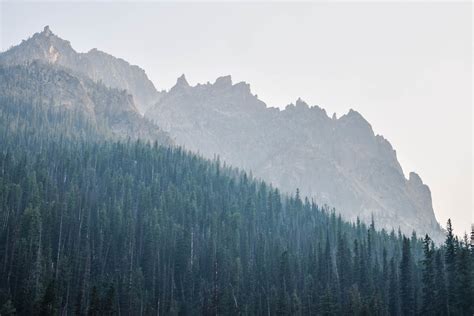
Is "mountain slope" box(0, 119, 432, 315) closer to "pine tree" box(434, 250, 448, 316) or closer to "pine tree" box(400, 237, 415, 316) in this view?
"pine tree" box(400, 237, 415, 316)

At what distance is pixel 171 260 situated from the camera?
14025cm

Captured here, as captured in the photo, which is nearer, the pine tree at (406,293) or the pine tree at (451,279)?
the pine tree at (451,279)

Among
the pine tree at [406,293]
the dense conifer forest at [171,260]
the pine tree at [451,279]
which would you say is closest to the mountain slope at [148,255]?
the dense conifer forest at [171,260]

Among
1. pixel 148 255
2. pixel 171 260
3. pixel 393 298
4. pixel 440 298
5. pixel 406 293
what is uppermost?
pixel 148 255

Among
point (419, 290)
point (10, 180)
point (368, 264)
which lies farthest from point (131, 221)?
point (419, 290)

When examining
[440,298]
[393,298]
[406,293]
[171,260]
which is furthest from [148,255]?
[440,298]

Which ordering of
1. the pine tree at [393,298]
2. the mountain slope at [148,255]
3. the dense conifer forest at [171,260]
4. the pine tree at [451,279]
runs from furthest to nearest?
the pine tree at [393,298] → the mountain slope at [148,255] → the dense conifer forest at [171,260] → the pine tree at [451,279]

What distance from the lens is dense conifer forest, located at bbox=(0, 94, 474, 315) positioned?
10762 cm

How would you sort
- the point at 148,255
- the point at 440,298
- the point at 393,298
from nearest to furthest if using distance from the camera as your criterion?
the point at 440,298, the point at 393,298, the point at 148,255

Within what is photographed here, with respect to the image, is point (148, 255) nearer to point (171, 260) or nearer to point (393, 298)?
point (171, 260)

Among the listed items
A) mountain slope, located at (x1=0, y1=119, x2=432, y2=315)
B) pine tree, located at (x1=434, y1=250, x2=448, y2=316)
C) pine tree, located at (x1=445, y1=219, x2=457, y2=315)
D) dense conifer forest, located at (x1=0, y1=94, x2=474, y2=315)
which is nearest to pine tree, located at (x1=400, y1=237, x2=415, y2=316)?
dense conifer forest, located at (x1=0, y1=94, x2=474, y2=315)

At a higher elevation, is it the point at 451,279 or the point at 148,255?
the point at 148,255

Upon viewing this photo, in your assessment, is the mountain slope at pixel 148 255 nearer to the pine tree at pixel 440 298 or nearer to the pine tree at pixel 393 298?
the pine tree at pixel 393 298

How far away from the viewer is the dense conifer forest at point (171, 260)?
4237 inches
